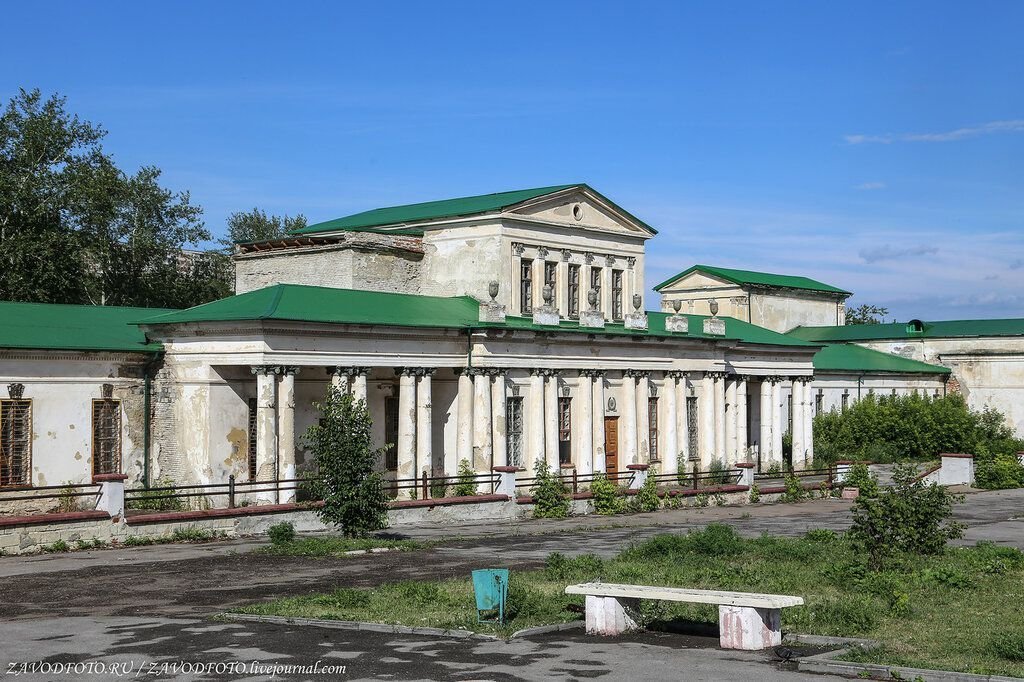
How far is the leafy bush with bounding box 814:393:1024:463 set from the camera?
2233 inches

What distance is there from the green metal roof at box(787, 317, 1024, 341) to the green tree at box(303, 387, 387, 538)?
46.7 m

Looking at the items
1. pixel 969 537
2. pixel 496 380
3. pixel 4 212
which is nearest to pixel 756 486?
pixel 496 380

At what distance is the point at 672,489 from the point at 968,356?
3503cm

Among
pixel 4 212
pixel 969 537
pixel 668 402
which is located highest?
pixel 4 212

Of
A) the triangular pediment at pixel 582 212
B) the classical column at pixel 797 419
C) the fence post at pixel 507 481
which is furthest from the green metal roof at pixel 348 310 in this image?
the classical column at pixel 797 419

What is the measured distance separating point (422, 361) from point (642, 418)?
10.5 meters

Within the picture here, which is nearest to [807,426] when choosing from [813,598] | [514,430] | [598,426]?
[598,426]

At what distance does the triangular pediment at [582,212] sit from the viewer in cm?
4247

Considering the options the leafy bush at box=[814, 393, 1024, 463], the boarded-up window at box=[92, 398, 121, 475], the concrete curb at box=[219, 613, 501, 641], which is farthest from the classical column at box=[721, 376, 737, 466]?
the concrete curb at box=[219, 613, 501, 641]

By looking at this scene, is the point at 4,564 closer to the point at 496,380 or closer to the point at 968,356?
the point at 496,380

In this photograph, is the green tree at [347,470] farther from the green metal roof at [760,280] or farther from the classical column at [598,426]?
the green metal roof at [760,280]

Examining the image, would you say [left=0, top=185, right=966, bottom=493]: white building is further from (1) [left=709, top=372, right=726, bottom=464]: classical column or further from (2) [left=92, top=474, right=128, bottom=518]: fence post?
(2) [left=92, top=474, right=128, bottom=518]: fence post

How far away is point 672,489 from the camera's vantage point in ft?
134

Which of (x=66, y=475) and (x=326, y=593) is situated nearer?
(x=326, y=593)
